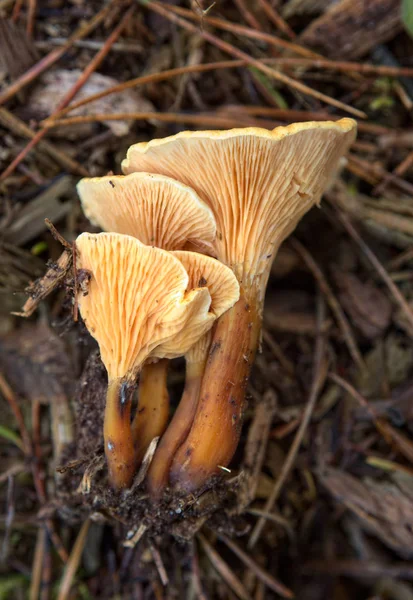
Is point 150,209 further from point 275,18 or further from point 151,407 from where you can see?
point 275,18

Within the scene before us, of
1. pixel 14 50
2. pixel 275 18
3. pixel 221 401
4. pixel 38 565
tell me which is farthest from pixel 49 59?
pixel 38 565

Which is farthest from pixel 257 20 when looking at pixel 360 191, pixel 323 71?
pixel 360 191

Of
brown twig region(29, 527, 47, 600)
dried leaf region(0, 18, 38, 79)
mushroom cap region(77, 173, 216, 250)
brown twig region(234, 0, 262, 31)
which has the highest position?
brown twig region(234, 0, 262, 31)

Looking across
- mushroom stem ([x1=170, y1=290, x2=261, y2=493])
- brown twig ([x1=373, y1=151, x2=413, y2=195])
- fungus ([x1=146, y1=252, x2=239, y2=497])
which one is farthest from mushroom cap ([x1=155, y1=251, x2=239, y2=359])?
brown twig ([x1=373, y1=151, x2=413, y2=195])

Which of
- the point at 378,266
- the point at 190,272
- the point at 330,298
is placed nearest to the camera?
the point at 190,272

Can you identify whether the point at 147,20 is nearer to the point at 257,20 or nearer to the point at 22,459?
the point at 257,20

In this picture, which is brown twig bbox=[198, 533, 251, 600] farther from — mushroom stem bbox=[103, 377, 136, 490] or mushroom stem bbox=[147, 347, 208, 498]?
mushroom stem bbox=[103, 377, 136, 490]

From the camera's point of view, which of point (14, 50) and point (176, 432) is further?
point (14, 50)
